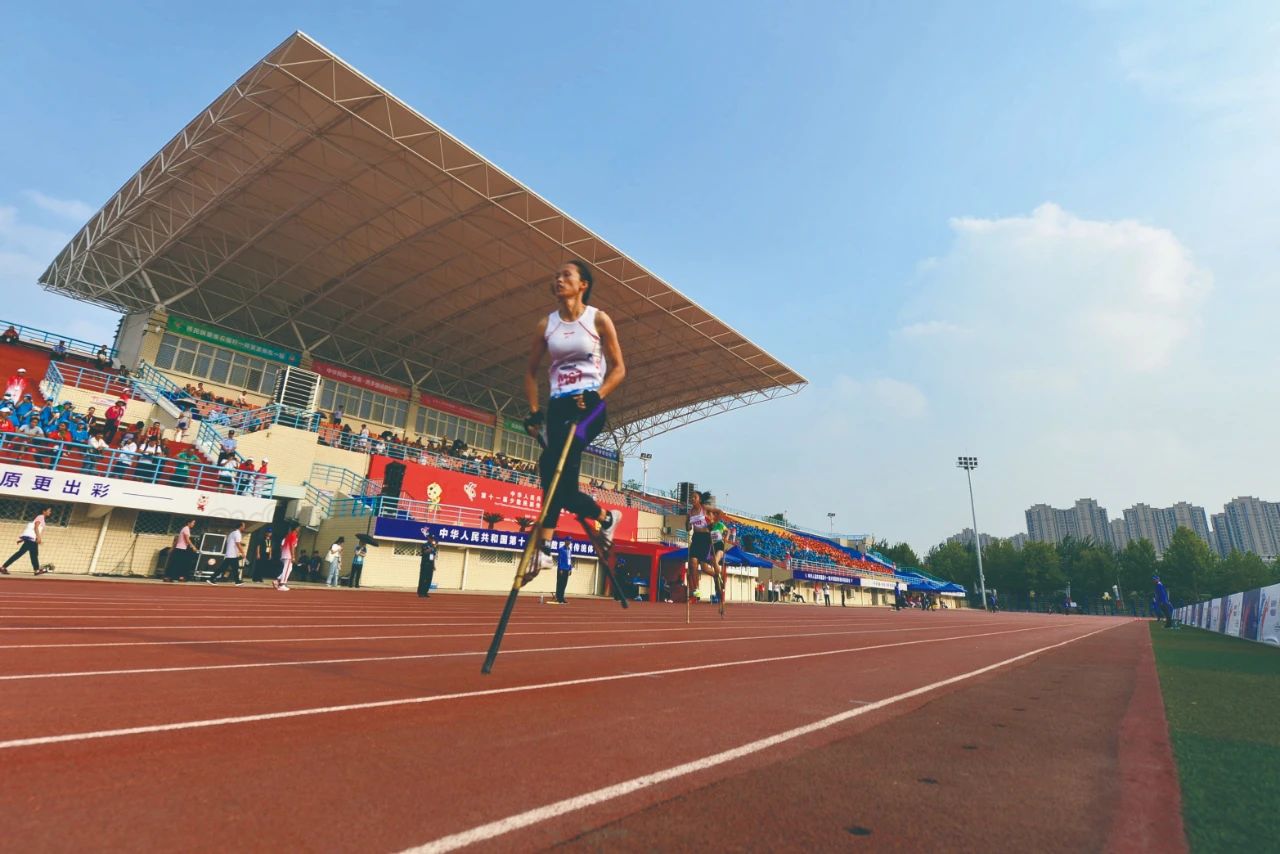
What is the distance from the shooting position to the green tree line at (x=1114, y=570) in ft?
193

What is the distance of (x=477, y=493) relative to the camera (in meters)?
26.4

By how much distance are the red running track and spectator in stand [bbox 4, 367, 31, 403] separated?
62.6 ft

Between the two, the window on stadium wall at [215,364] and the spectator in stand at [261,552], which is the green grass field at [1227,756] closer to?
the spectator in stand at [261,552]

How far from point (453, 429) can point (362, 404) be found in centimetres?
667

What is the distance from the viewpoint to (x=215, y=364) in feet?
106

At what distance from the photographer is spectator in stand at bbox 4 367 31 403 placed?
60.4 feet

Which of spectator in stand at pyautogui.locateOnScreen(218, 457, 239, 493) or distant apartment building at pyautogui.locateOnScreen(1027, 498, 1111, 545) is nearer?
spectator in stand at pyautogui.locateOnScreen(218, 457, 239, 493)

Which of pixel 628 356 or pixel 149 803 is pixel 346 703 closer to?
pixel 149 803

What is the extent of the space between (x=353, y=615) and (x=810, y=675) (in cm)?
759

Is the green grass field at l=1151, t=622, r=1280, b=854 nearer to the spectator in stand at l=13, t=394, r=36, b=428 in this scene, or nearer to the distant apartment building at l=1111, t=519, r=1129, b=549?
the spectator in stand at l=13, t=394, r=36, b=428

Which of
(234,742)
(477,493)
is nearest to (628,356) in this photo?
(477,493)

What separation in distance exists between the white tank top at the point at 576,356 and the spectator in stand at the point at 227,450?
19.5m

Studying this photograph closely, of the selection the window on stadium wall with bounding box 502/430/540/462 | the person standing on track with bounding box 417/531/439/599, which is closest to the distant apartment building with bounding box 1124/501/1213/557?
the window on stadium wall with bounding box 502/430/540/462

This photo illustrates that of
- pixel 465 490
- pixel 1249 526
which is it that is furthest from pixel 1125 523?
pixel 465 490
